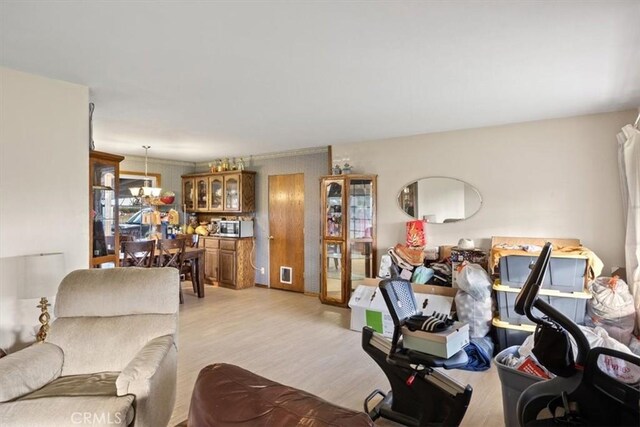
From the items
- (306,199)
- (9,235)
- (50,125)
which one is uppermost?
(50,125)

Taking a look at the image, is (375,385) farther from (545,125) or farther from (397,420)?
(545,125)

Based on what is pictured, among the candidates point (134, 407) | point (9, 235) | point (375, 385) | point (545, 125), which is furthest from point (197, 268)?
point (545, 125)

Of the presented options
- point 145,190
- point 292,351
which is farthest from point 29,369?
point 145,190

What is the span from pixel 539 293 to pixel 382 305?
1500 mm

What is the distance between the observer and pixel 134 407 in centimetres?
166

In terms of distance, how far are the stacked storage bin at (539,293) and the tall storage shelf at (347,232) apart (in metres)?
1.75

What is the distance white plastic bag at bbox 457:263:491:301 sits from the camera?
335cm

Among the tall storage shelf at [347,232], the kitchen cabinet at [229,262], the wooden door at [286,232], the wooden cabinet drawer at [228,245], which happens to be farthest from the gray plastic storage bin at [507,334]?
the wooden cabinet drawer at [228,245]

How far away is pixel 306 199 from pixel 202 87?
3.07 meters

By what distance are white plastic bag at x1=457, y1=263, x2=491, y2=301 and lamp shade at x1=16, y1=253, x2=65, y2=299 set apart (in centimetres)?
333

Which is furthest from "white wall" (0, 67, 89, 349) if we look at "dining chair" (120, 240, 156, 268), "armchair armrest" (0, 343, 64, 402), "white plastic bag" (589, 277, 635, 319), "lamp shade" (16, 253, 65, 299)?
"white plastic bag" (589, 277, 635, 319)

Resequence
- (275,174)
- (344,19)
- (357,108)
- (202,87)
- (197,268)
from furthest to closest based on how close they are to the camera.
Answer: (275,174) → (197,268) → (357,108) → (202,87) → (344,19)

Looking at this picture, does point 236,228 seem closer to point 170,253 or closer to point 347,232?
point 170,253

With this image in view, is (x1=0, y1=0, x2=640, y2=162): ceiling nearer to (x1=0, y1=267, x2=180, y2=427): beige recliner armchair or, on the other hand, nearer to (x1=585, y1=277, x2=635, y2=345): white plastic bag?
(x1=0, y1=267, x2=180, y2=427): beige recliner armchair
